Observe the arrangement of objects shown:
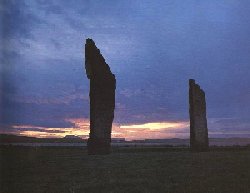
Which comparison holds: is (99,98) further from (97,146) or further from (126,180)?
(126,180)

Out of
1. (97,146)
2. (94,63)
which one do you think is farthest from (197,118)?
(94,63)

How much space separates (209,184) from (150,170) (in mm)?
2994

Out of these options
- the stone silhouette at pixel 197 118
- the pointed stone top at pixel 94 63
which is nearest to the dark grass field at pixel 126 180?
the pointed stone top at pixel 94 63

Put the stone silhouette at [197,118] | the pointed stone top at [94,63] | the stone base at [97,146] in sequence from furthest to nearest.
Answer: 1. the stone silhouette at [197,118]
2. the pointed stone top at [94,63]
3. the stone base at [97,146]

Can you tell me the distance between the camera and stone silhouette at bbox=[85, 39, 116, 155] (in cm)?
1850

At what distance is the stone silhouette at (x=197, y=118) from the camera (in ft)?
73.2

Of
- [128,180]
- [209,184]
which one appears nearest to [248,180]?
[209,184]

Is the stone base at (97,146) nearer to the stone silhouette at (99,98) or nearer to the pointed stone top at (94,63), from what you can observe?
the stone silhouette at (99,98)

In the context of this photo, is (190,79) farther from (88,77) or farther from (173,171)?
(173,171)

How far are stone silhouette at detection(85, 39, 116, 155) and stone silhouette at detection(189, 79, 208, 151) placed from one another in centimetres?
599

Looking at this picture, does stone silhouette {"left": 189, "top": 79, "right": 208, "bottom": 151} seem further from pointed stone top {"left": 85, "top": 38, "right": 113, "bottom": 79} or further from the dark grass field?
the dark grass field

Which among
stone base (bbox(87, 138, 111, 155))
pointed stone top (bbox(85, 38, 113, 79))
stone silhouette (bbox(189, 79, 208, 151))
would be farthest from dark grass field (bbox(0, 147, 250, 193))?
stone silhouette (bbox(189, 79, 208, 151))

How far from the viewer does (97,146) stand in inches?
729

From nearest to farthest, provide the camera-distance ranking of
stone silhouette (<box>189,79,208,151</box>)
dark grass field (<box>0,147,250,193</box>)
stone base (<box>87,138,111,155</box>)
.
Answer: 1. dark grass field (<box>0,147,250,193</box>)
2. stone base (<box>87,138,111,155</box>)
3. stone silhouette (<box>189,79,208,151</box>)
